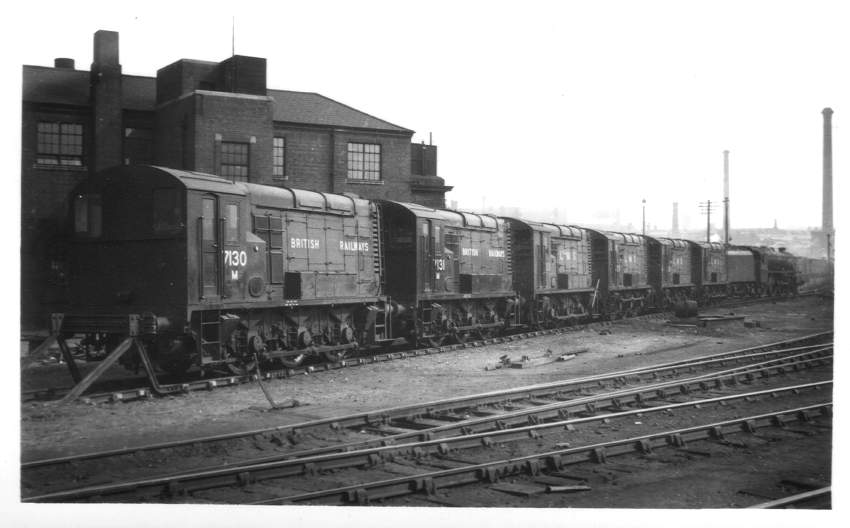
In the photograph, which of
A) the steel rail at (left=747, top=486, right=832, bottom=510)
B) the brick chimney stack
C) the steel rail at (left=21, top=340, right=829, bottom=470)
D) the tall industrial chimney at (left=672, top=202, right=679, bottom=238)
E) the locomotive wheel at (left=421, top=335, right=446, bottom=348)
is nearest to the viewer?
the steel rail at (left=747, top=486, right=832, bottom=510)

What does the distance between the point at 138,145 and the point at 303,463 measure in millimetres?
24188

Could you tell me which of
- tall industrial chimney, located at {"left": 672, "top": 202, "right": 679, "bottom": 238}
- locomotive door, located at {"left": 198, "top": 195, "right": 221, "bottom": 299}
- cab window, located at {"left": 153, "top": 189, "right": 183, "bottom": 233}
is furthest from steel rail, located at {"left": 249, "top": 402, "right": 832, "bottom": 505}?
tall industrial chimney, located at {"left": 672, "top": 202, "right": 679, "bottom": 238}

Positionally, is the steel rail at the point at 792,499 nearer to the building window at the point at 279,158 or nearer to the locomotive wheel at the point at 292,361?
the locomotive wheel at the point at 292,361

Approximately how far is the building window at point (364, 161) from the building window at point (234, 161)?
18.6 feet

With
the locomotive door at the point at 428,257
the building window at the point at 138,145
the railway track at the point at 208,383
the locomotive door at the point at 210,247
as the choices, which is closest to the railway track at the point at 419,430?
the railway track at the point at 208,383

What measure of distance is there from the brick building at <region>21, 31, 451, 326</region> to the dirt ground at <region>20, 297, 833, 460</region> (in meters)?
11.9

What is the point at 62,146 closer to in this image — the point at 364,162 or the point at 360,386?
the point at 364,162

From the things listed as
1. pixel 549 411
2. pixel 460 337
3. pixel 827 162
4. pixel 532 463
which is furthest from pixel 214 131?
pixel 532 463

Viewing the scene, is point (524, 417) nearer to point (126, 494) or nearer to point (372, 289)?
point (126, 494)

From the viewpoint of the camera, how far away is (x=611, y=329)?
2508 cm

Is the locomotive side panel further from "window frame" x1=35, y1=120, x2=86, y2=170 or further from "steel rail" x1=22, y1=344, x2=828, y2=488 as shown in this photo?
"window frame" x1=35, y1=120, x2=86, y2=170

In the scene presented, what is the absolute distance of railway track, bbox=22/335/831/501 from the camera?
751 centimetres

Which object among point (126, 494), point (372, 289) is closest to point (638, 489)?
point (126, 494)

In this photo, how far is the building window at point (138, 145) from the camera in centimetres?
2855
